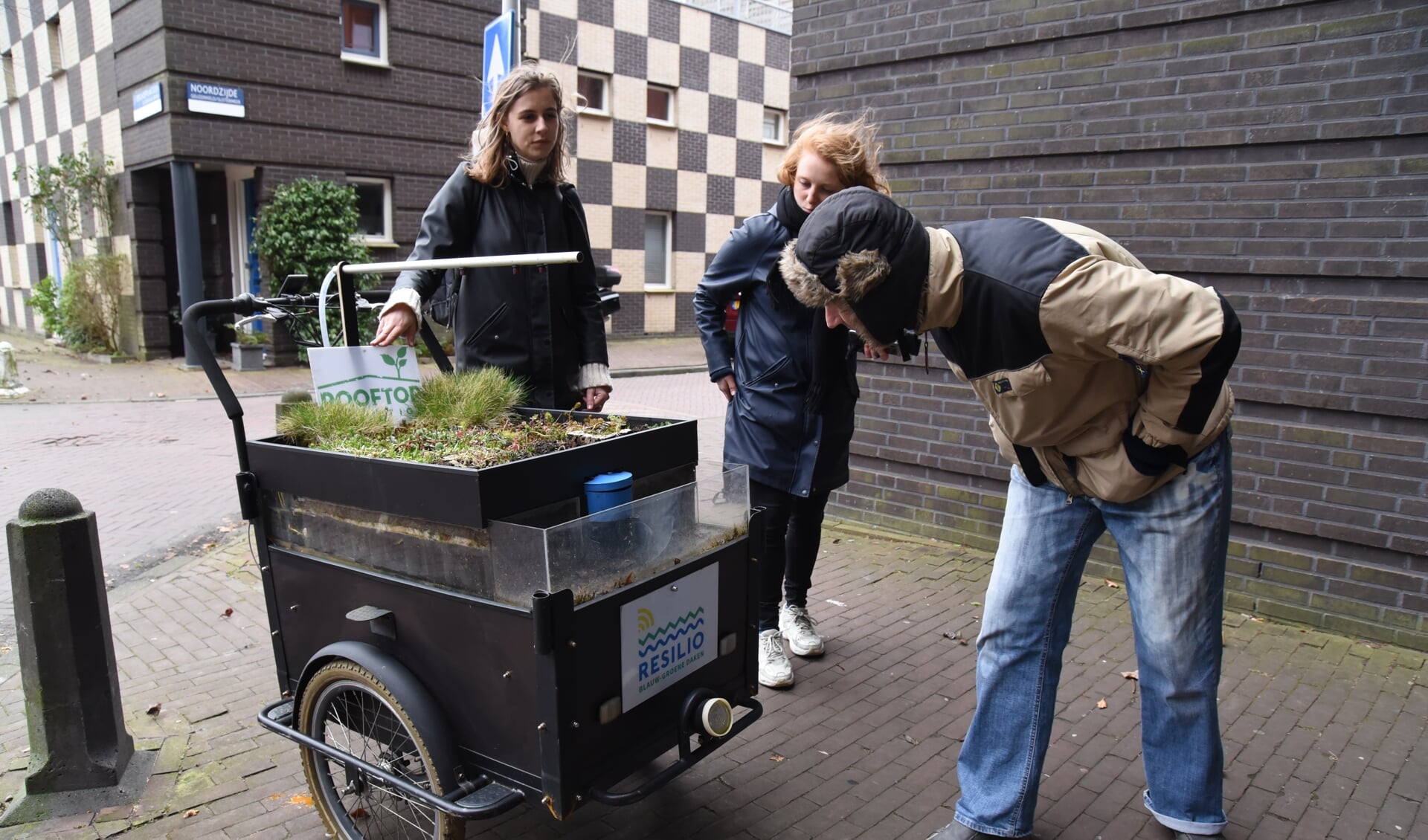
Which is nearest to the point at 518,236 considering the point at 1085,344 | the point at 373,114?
the point at 1085,344

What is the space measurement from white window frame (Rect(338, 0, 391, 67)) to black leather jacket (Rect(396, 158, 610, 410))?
12.7m

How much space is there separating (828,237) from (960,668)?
2496 mm

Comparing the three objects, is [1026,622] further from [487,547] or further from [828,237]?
[487,547]

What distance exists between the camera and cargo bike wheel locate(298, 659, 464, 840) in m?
2.29

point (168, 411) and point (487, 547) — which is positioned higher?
point (487, 547)

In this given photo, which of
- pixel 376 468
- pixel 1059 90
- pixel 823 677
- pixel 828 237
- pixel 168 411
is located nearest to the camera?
pixel 828 237

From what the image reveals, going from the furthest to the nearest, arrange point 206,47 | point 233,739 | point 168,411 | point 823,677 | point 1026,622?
1. point 206,47
2. point 168,411
3. point 823,677
4. point 233,739
5. point 1026,622

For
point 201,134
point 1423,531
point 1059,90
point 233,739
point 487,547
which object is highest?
point 201,134

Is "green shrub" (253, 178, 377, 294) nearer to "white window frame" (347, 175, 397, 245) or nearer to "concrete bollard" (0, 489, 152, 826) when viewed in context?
"white window frame" (347, 175, 397, 245)

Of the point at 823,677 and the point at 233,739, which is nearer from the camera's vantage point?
the point at 233,739

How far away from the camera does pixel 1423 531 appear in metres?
3.97

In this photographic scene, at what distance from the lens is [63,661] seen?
2879 mm

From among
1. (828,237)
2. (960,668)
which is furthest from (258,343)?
(828,237)

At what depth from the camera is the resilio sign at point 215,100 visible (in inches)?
503
